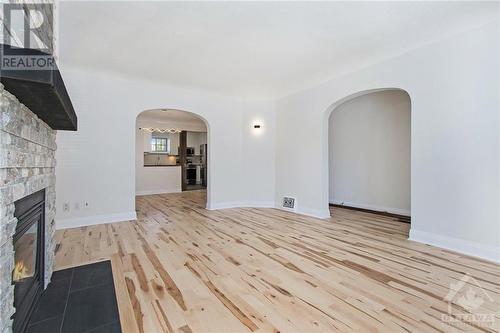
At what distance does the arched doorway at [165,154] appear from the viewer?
772 centimetres

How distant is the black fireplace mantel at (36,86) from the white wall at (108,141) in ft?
8.92

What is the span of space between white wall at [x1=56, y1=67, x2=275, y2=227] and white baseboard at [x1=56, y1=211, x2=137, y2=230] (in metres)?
0.01

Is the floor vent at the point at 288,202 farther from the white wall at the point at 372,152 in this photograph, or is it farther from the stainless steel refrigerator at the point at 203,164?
the stainless steel refrigerator at the point at 203,164

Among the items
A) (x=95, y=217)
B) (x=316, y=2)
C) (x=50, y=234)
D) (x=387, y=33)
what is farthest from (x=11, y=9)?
(x=95, y=217)

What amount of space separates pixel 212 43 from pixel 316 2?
4.38 ft

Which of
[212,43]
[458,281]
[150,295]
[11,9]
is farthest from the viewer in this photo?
[212,43]

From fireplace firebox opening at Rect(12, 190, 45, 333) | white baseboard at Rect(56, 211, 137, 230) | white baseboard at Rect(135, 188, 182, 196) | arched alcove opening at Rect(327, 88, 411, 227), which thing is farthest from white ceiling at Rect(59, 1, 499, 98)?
white baseboard at Rect(135, 188, 182, 196)

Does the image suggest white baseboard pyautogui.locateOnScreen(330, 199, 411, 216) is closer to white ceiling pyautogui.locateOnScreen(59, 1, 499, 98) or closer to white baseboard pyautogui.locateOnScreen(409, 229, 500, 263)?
white baseboard pyautogui.locateOnScreen(409, 229, 500, 263)

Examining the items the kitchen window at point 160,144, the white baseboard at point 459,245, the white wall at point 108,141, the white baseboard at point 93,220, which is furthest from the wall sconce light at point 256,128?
the kitchen window at point 160,144

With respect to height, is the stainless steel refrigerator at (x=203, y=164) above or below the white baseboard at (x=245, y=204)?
above

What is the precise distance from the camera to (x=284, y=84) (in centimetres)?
466

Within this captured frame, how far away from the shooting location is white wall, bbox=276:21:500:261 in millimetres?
2619

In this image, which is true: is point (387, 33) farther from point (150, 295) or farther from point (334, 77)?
point (150, 295)

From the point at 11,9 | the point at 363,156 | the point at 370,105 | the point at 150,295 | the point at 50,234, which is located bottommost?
the point at 150,295
